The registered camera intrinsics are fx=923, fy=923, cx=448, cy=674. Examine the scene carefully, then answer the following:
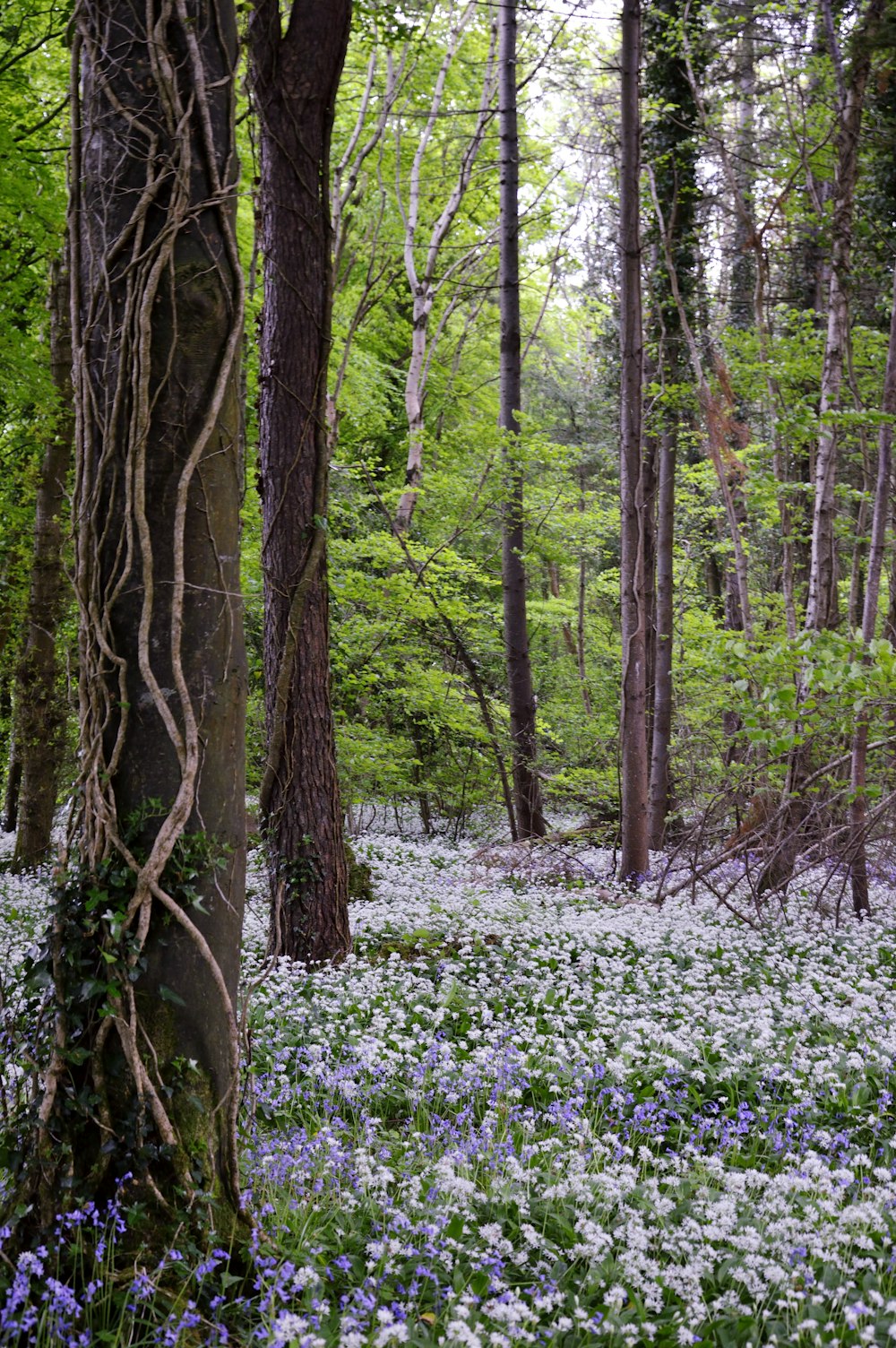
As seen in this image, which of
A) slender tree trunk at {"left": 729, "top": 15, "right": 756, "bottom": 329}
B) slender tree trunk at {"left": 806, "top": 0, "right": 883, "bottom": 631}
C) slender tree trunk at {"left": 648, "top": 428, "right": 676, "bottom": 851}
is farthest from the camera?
slender tree trunk at {"left": 729, "top": 15, "right": 756, "bottom": 329}

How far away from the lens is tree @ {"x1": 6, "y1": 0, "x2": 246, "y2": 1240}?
2.71m

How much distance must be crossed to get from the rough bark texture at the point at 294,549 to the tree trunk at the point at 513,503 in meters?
6.27

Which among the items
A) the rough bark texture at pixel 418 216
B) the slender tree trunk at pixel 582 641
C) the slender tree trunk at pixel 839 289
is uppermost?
the rough bark texture at pixel 418 216

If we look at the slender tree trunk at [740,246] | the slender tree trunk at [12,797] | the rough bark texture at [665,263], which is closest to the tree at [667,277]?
the rough bark texture at [665,263]

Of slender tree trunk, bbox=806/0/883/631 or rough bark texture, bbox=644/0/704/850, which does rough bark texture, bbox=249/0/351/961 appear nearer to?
slender tree trunk, bbox=806/0/883/631

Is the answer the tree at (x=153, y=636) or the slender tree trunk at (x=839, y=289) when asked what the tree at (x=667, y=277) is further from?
the tree at (x=153, y=636)

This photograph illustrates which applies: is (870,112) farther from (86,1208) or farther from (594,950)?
(86,1208)

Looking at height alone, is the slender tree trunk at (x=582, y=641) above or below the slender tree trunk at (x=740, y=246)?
below

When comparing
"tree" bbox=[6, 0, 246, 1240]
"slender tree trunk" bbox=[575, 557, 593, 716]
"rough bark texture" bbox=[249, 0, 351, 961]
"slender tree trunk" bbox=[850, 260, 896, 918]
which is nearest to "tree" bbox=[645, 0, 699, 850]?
"slender tree trunk" bbox=[850, 260, 896, 918]

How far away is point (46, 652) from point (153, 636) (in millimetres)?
8916

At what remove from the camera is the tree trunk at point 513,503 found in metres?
12.7

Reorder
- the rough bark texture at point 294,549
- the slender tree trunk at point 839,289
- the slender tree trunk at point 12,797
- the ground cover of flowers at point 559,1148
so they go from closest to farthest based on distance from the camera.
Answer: the ground cover of flowers at point 559,1148 < the rough bark texture at point 294,549 < the slender tree trunk at point 839,289 < the slender tree trunk at point 12,797

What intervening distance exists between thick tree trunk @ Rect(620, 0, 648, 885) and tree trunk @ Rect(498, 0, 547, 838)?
212 centimetres

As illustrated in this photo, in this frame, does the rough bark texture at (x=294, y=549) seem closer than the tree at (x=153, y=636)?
No
